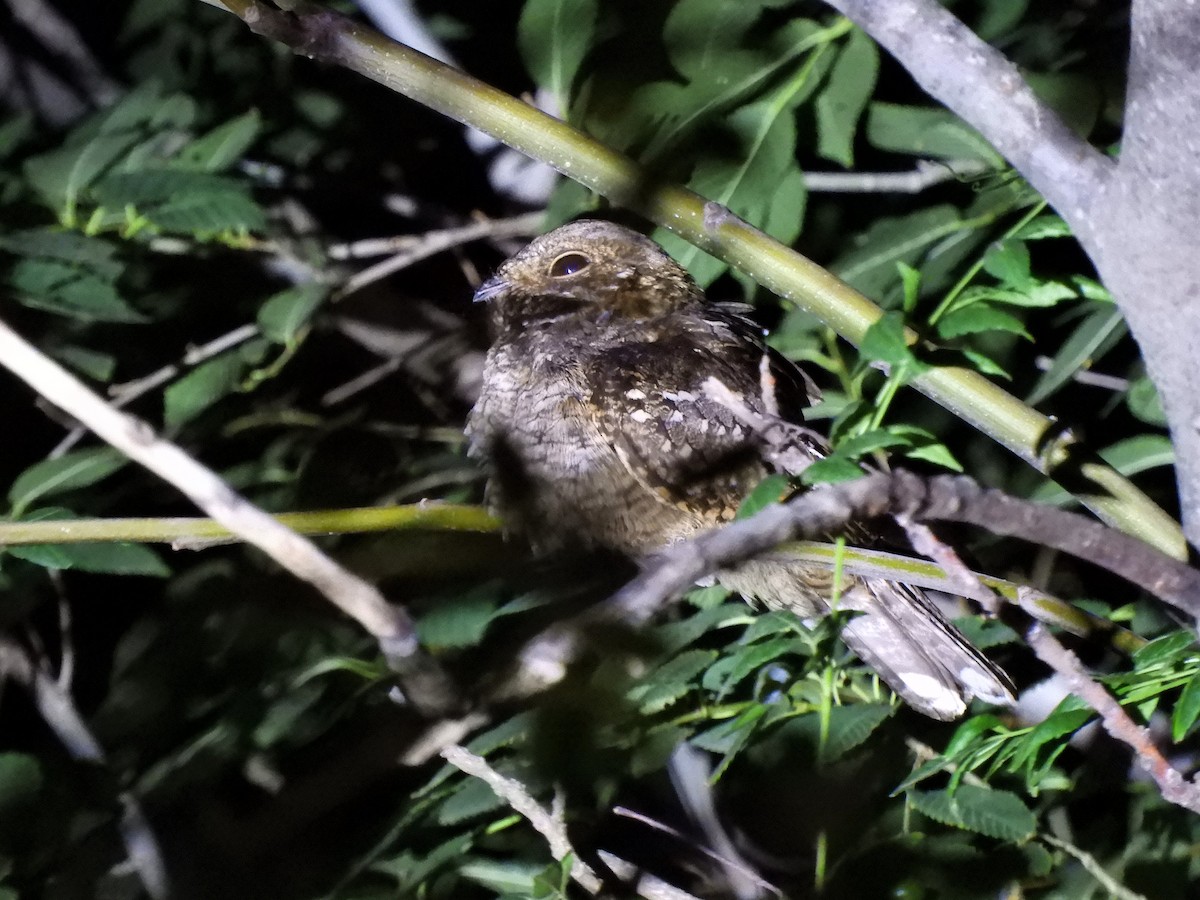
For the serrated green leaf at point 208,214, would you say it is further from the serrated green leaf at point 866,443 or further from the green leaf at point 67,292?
the serrated green leaf at point 866,443

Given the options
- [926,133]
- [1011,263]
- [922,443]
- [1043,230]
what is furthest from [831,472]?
[926,133]

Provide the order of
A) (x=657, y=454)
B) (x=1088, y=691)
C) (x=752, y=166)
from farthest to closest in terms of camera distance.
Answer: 1. (x=657, y=454)
2. (x=752, y=166)
3. (x=1088, y=691)

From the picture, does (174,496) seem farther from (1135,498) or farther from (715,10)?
(1135,498)

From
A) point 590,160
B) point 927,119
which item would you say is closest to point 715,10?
point 927,119

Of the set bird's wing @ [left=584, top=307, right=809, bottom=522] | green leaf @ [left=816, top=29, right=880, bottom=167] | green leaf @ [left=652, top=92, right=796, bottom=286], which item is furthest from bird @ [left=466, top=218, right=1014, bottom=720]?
green leaf @ [left=816, top=29, right=880, bottom=167]

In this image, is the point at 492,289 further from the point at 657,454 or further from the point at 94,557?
the point at 94,557

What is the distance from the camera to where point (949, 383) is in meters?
0.92

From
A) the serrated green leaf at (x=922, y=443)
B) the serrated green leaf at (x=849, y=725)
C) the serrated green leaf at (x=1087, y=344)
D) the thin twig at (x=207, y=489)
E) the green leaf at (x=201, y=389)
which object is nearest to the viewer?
the thin twig at (x=207, y=489)

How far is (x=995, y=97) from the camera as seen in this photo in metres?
0.81

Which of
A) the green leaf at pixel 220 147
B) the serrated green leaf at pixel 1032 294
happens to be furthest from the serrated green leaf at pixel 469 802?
the green leaf at pixel 220 147

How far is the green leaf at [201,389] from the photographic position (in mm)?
1495

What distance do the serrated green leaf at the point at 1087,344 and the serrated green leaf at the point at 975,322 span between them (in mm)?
422

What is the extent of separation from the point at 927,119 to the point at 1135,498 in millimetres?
604

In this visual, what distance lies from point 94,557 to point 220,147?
0.76 meters
